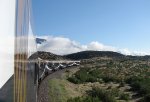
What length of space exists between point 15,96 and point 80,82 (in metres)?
47.7

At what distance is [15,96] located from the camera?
17.2ft

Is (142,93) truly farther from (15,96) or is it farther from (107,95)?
(15,96)

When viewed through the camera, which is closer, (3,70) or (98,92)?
(3,70)

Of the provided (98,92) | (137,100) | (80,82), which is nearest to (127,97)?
(137,100)

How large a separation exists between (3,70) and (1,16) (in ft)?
1.96

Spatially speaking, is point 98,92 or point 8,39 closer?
point 8,39

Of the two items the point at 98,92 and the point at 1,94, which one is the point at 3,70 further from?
the point at 98,92

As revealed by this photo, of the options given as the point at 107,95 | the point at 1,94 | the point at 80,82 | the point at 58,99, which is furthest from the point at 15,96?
the point at 80,82

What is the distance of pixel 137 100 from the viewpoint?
35.1 meters

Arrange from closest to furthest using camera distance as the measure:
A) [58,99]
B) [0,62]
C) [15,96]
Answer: [0,62] < [15,96] < [58,99]

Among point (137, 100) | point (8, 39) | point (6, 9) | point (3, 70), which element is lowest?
point (137, 100)

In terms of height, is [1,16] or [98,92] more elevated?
[1,16]

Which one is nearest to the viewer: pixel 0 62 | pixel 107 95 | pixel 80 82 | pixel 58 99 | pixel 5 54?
pixel 0 62

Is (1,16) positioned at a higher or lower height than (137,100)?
higher
